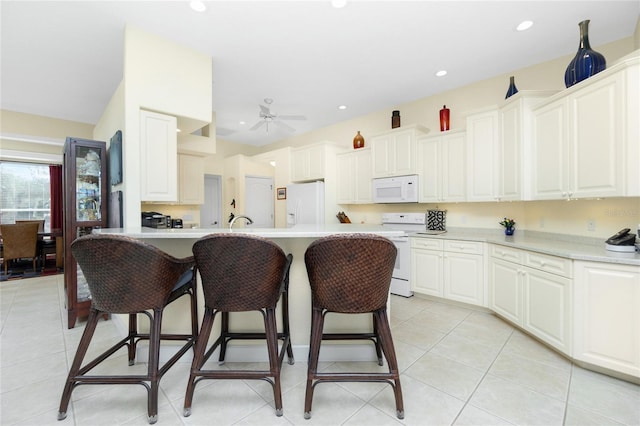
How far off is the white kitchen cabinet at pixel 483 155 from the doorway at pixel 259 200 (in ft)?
14.1

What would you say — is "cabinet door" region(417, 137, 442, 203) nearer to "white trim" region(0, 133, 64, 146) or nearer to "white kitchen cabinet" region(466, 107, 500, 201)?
"white kitchen cabinet" region(466, 107, 500, 201)

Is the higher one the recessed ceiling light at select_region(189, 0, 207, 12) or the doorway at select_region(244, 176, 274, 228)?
the recessed ceiling light at select_region(189, 0, 207, 12)

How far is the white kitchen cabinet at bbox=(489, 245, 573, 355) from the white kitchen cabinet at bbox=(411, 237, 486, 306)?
152 millimetres

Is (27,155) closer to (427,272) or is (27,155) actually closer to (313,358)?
(313,358)

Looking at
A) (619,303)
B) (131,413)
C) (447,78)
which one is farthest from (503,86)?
(131,413)

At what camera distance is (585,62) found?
2285 millimetres

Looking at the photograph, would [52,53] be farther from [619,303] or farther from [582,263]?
[619,303]

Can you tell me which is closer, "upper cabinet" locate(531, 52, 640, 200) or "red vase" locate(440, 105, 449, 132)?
"upper cabinet" locate(531, 52, 640, 200)

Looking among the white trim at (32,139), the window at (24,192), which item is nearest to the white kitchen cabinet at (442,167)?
the white trim at (32,139)

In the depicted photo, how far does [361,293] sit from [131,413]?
151cm

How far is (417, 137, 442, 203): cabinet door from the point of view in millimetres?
3678

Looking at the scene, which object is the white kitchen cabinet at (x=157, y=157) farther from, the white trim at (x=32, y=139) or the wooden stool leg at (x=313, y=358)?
the white trim at (x=32, y=139)

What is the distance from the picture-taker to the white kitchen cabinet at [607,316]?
69.9 inches

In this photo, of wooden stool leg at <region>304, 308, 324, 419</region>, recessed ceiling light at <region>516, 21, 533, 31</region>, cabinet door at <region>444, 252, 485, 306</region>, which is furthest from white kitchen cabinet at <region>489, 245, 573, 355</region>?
recessed ceiling light at <region>516, 21, 533, 31</region>
